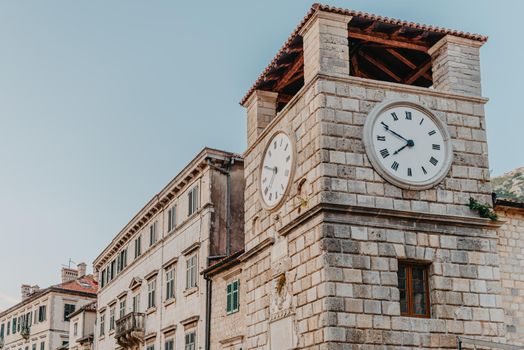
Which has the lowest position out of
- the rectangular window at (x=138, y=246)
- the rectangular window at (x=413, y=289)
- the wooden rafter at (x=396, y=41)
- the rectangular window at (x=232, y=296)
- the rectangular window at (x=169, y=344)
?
the rectangular window at (x=413, y=289)

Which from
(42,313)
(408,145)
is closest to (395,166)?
(408,145)

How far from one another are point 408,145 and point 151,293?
20.5m

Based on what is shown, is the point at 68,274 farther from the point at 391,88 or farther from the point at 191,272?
the point at 391,88

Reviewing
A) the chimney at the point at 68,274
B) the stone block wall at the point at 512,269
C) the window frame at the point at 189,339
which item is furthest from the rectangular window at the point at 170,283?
the chimney at the point at 68,274

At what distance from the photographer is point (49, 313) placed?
6212 centimetres

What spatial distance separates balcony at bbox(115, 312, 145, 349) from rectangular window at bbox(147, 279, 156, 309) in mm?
882

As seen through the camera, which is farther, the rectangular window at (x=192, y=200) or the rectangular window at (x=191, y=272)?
the rectangular window at (x=192, y=200)

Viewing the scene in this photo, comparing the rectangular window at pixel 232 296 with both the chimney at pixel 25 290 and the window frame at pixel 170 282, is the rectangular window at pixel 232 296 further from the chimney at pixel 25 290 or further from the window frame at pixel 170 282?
the chimney at pixel 25 290

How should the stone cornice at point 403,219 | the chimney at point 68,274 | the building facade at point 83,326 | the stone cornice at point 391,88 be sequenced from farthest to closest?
the chimney at point 68,274 → the building facade at point 83,326 → the stone cornice at point 391,88 → the stone cornice at point 403,219

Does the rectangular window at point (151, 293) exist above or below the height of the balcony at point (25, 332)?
below

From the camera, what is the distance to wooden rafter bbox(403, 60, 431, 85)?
2155cm

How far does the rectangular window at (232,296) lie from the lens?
1041 inches

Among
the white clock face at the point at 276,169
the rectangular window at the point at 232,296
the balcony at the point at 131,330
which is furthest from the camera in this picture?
the balcony at the point at 131,330

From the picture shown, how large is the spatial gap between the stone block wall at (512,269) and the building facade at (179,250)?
1226 cm
